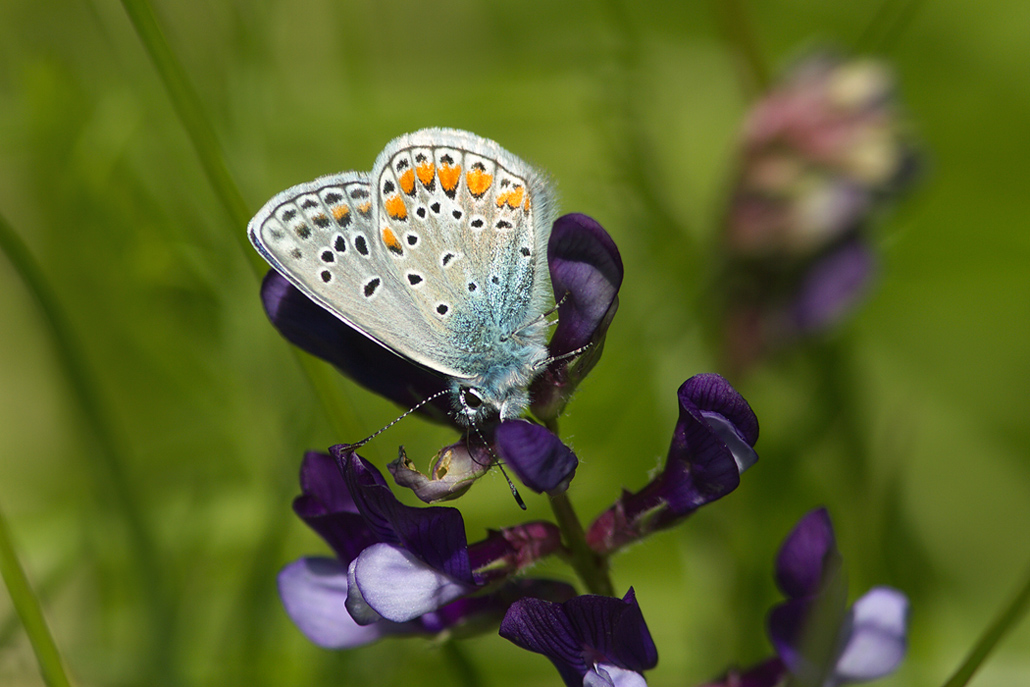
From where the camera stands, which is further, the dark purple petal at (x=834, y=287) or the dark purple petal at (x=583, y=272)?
the dark purple petal at (x=834, y=287)

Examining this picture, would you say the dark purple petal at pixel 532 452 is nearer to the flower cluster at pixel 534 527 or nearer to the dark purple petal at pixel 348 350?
the flower cluster at pixel 534 527

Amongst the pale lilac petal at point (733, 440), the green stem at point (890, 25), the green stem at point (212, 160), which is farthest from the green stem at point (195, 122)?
the green stem at point (890, 25)

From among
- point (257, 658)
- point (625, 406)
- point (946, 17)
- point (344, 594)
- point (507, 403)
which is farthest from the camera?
point (946, 17)

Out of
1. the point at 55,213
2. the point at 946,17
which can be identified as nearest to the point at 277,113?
the point at 55,213

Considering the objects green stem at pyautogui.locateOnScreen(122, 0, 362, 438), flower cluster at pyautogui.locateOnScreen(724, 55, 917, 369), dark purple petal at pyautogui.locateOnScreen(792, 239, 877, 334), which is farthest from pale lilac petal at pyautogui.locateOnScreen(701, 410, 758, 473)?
dark purple petal at pyautogui.locateOnScreen(792, 239, 877, 334)

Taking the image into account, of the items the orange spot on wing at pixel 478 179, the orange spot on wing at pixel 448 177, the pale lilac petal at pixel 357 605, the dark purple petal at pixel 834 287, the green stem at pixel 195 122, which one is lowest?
the dark purple petal at pixel 834 287

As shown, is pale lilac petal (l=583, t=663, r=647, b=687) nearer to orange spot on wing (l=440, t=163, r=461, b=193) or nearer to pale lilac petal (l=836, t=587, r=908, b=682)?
pale lilac petal (l=836, t=587, r=908, b=682)

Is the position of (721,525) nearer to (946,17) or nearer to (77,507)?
(77,507)

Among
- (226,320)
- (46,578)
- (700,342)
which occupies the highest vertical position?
(226,320)
